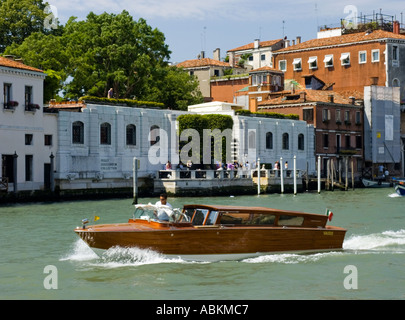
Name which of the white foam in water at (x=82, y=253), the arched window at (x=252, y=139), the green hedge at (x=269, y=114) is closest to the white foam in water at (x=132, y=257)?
the white foam in water at (x=82, y=253)

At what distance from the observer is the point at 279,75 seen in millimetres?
70875

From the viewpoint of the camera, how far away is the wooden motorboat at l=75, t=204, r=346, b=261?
1734cm

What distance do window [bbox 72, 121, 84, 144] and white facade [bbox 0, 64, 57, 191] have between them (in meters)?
1.65

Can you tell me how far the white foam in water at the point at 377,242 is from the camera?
2095 centimetres

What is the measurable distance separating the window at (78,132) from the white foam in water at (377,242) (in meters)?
25.5

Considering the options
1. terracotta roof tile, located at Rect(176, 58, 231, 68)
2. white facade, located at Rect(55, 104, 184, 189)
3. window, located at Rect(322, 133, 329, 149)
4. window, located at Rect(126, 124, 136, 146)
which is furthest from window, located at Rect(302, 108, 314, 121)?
terracotta roof tile, located at Rect(176, 58, 231, 68)

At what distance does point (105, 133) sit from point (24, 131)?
7.01 meters

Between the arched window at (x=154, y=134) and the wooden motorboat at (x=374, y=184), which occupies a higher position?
the arched window at (x=154, y=134)

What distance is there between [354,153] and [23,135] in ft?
115

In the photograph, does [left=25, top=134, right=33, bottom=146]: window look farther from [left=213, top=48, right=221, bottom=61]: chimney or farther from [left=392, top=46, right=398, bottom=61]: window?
[left=213, top=48, right=221, bottom=61]: chimney

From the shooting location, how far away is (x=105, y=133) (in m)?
47.3

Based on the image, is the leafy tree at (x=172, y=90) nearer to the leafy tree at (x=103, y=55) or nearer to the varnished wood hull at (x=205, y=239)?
the leafy tree at (x=103, y=55)

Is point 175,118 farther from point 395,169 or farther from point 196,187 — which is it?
point 395,169
